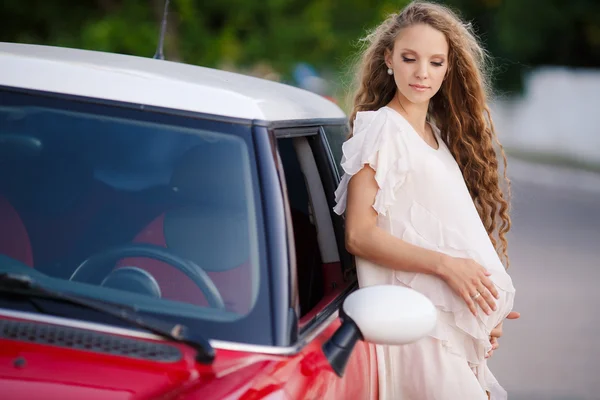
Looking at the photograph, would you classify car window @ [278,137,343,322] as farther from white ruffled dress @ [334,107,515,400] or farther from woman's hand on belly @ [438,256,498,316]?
woman's hand on belly @ [438,256,498,316]

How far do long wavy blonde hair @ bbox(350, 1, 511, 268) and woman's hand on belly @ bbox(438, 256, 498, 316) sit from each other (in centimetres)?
Result: 46

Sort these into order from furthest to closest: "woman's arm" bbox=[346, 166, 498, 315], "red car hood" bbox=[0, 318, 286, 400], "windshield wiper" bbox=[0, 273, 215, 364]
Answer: "woman's arm" bbox=[346, 166, 498, 315]
"windshield wiper" bbox=[0, 273, 215, 364]
"red car hood" bbox=[0, 318, 286, 400]

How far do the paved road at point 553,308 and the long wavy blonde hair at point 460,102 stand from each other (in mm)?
3187

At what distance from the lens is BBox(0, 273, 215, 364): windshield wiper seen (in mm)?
2367

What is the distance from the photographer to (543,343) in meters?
8.12

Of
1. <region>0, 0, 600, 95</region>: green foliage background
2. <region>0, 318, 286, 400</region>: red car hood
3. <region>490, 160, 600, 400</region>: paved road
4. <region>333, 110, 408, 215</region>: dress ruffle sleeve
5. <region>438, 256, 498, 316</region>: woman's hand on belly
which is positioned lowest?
<region>490, 160, 600, 400</region>: paved road

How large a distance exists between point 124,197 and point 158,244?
0.15 meters

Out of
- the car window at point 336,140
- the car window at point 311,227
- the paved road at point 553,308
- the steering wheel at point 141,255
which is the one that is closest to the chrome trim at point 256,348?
the steering wheel at point 141,255

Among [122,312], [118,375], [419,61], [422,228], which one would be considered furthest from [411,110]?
[118,375]

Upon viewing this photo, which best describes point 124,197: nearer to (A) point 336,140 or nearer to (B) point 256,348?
(B) point 256,348

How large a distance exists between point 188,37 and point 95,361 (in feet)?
58.1

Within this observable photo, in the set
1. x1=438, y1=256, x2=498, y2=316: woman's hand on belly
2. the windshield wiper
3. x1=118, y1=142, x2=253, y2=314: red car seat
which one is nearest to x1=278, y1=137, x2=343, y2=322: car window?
x1=438, y1=256, x2=498, y2=316: woman's hand on belly

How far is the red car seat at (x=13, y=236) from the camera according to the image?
8.88 feet

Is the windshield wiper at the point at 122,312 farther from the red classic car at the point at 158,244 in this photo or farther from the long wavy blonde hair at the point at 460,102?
the long wavy blonde hair at the point at 460,102
